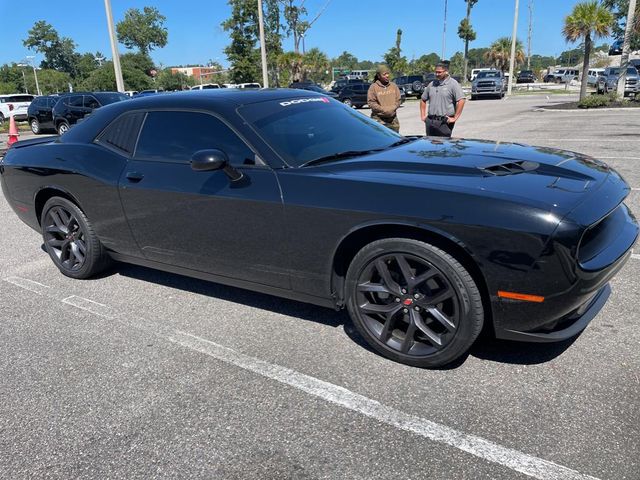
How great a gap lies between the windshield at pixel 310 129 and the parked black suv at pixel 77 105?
15.5 meters

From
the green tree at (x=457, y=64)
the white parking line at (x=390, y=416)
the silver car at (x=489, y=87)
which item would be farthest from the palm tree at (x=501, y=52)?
the white parking line at (x=390, y=416)

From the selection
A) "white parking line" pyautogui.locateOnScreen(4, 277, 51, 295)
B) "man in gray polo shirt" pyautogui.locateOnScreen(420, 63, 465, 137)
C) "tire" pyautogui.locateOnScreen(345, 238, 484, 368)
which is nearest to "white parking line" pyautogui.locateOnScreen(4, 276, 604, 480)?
"tire" pyautogui.locateOnScreen(345, 238, 484, 368)

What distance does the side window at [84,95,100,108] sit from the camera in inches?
704

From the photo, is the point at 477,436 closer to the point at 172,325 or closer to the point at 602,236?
the point at 602,236

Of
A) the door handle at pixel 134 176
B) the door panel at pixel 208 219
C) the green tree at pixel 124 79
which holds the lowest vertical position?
the door panel at pixel 208 219

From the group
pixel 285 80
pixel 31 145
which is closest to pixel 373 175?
pixel 31 145

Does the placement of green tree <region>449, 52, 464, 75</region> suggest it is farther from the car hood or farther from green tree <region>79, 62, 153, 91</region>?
the car hood

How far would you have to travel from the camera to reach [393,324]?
299cm

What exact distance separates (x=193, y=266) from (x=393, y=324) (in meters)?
1.53

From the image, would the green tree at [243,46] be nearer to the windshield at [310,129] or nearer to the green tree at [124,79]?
the green tree at [124,79]

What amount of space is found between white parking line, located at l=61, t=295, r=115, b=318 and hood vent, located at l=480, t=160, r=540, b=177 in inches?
111

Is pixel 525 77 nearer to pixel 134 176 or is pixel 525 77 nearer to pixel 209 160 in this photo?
pixel 134 176

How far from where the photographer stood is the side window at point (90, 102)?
17.9m

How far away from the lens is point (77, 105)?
59.9 feet
